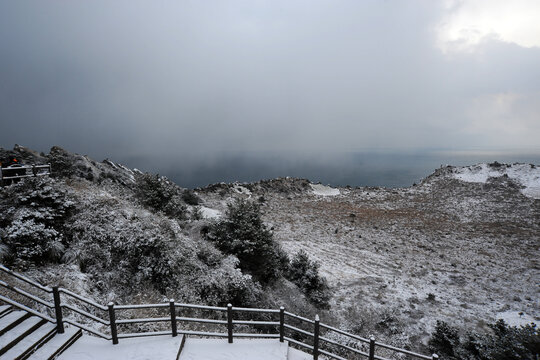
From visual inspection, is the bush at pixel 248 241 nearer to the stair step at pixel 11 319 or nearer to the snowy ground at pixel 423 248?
the snowy ground at pixel 423 248

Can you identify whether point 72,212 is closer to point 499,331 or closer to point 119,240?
point 119,240

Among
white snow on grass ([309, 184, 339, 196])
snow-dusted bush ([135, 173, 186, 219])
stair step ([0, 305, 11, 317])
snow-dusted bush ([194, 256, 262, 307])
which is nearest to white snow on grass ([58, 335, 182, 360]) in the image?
stair step ([0, 305, 11, 317])

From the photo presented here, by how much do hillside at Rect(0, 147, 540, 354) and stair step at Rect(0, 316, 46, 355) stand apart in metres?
2.12

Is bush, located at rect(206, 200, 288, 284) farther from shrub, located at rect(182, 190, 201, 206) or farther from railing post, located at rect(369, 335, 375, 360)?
shrub, located at rect(182, 190, 201, 206)

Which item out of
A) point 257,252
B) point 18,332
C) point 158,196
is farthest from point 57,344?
point 158,196

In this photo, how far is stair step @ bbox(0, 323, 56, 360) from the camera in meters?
5.02

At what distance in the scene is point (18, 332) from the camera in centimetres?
551

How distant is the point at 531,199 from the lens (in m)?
32.0

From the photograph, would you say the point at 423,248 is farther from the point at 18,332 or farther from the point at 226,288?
the point at 18,332

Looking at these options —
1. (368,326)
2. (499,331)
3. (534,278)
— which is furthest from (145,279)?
(534,278)

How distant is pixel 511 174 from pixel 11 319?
5816 cm

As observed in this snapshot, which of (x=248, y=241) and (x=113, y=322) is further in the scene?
(x=248, y=241)

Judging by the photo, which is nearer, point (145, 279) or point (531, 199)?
point (145, 279)

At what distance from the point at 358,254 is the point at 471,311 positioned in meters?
7.49
